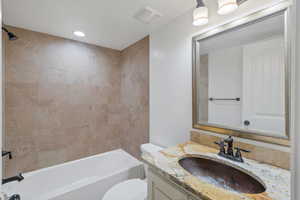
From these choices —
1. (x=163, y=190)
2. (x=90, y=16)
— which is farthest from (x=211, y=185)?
(x=90, y=16)

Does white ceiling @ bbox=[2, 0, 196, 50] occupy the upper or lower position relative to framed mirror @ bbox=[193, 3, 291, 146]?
upper

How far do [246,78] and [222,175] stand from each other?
0.74m

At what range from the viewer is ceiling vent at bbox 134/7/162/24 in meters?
1.41

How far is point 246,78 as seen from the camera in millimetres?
1045

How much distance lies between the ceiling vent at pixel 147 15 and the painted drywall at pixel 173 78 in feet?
0.72

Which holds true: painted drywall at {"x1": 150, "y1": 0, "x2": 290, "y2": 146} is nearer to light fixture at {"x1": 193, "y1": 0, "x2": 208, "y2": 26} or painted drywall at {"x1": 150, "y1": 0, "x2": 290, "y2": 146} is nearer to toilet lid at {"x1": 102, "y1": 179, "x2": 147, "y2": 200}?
light fixture at {"x1": 193, "y1": 0, "x2": 208, "y2": 26}

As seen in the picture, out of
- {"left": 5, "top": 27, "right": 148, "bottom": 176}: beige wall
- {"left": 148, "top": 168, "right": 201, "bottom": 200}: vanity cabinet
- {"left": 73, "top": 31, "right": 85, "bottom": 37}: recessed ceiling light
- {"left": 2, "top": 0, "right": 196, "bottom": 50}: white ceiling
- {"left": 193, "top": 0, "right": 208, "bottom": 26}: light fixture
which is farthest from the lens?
{"left": 73, "top": 31, "right": 85, "bottom": 37}: recessed ceiling light

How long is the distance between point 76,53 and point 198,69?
1.90 metres

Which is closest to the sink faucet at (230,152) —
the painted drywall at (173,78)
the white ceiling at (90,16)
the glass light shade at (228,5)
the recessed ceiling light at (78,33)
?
the painted drywall at (173,78)

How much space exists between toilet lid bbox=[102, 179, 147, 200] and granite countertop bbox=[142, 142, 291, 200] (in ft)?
1.79

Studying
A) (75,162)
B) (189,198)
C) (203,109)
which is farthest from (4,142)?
(203,109)

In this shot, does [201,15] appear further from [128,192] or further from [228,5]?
[128,192]

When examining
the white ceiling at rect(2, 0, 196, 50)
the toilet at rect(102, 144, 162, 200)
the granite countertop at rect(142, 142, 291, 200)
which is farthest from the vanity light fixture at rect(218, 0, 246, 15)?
the toilet at rect(102, 144, 162, 200)

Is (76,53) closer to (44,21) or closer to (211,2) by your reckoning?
(44,21)
